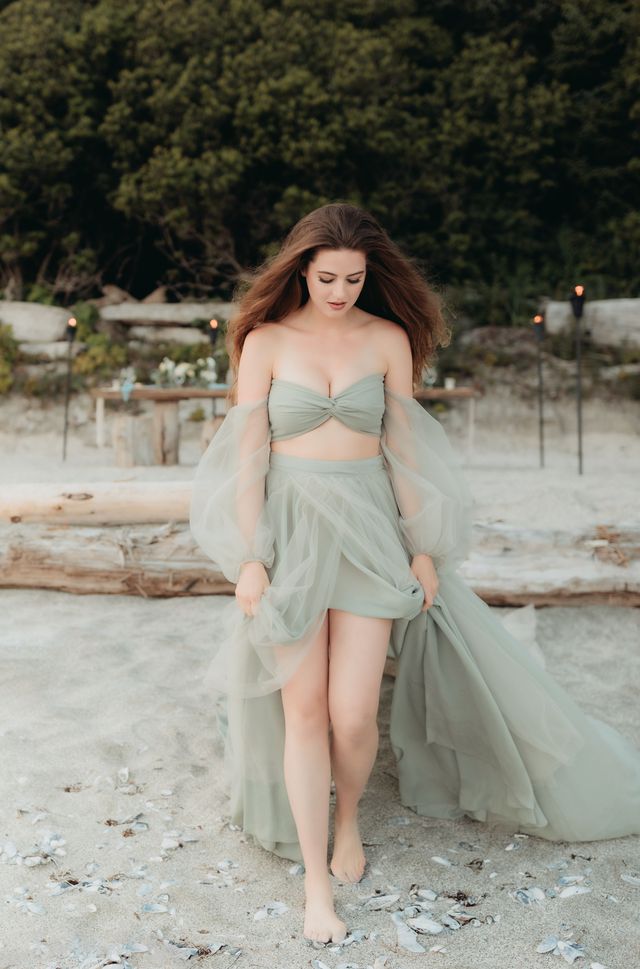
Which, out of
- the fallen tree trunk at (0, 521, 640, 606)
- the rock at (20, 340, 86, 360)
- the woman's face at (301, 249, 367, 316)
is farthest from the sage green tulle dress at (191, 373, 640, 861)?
the rock at (20, 340, 86, 360)

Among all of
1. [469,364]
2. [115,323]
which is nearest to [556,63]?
[469,364]

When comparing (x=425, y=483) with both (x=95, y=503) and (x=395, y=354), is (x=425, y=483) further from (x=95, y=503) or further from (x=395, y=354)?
(x=95, y=503)

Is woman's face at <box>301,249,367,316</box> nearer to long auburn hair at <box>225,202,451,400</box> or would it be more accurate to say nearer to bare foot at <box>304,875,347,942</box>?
long auburn hair at <box>225,202,451,400</box>

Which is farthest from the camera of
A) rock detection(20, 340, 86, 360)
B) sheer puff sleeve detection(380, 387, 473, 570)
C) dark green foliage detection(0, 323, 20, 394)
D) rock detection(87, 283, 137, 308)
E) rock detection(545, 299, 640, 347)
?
rock detection(87, 283, 137, 308)

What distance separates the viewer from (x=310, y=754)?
214 cm

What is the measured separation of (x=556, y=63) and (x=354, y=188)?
412cm

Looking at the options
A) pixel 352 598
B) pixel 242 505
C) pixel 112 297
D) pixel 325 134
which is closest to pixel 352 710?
pixel 352 598

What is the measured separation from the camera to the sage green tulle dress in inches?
87.0

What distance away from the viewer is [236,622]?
2312 millimetres

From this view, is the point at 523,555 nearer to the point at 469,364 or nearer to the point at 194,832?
the point at 194,832

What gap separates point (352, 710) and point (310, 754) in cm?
15

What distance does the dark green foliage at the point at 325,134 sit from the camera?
12.5 m

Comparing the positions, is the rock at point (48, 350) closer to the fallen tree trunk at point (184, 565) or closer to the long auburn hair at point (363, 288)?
the fallen tree trunk at point (184, 565)

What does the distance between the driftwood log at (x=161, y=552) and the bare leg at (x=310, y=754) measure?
2176 mm
